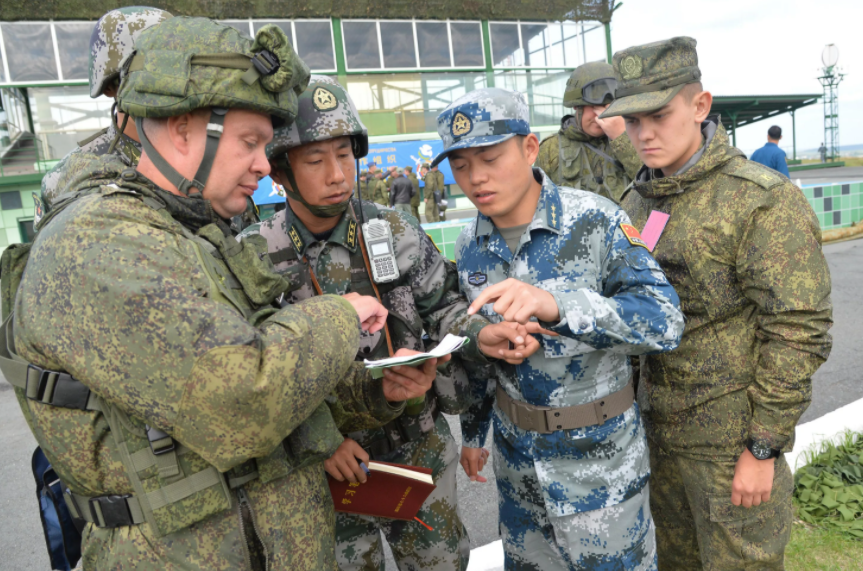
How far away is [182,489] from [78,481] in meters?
0.26

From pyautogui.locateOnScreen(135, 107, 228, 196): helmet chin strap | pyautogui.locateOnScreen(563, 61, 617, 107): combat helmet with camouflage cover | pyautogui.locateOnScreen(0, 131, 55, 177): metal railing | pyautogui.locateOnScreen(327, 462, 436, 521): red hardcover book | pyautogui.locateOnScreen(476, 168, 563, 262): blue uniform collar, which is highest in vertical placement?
pyautogui.locateOnScreen(0, 131, 55, 177): metal railing

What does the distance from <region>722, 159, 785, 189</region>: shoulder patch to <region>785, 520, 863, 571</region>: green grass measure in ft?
6.53

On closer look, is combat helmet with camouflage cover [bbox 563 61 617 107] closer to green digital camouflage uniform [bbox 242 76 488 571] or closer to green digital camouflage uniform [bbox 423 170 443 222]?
A: green digital camouflage uniform [bbox 242 76 488 571]

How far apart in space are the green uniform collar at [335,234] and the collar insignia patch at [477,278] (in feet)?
1.56

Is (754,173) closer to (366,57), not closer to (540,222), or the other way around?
(540,222)

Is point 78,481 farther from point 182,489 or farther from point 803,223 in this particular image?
point 803,223

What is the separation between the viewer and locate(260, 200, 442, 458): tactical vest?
89.3 inches

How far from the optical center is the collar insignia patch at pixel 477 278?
7.41ft

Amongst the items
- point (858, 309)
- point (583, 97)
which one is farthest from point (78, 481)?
point (858, 309)

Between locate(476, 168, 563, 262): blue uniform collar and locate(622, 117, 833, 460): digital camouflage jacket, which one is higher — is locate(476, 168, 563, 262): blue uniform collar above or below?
above

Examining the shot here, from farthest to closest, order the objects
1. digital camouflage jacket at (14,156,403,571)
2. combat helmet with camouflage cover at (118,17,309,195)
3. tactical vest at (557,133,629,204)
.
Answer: tactical vest at (557,133,629,204)
combat helmet with camouflage cover at (118,17,309,195)
digital camouflage jacket at (14,156,403,571)

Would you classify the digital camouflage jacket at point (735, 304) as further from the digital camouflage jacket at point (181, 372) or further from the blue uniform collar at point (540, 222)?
the digital camouflage jacket at point (181, 372)

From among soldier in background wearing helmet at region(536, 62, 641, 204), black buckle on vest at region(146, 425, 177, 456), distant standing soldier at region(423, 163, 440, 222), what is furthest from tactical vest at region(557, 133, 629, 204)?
distant standing soldier at region(423, 163, 440, 222)

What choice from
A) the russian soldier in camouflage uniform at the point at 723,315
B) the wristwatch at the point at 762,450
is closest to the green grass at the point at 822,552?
the russian soldier in camouflage uniform at the point at 723,315
